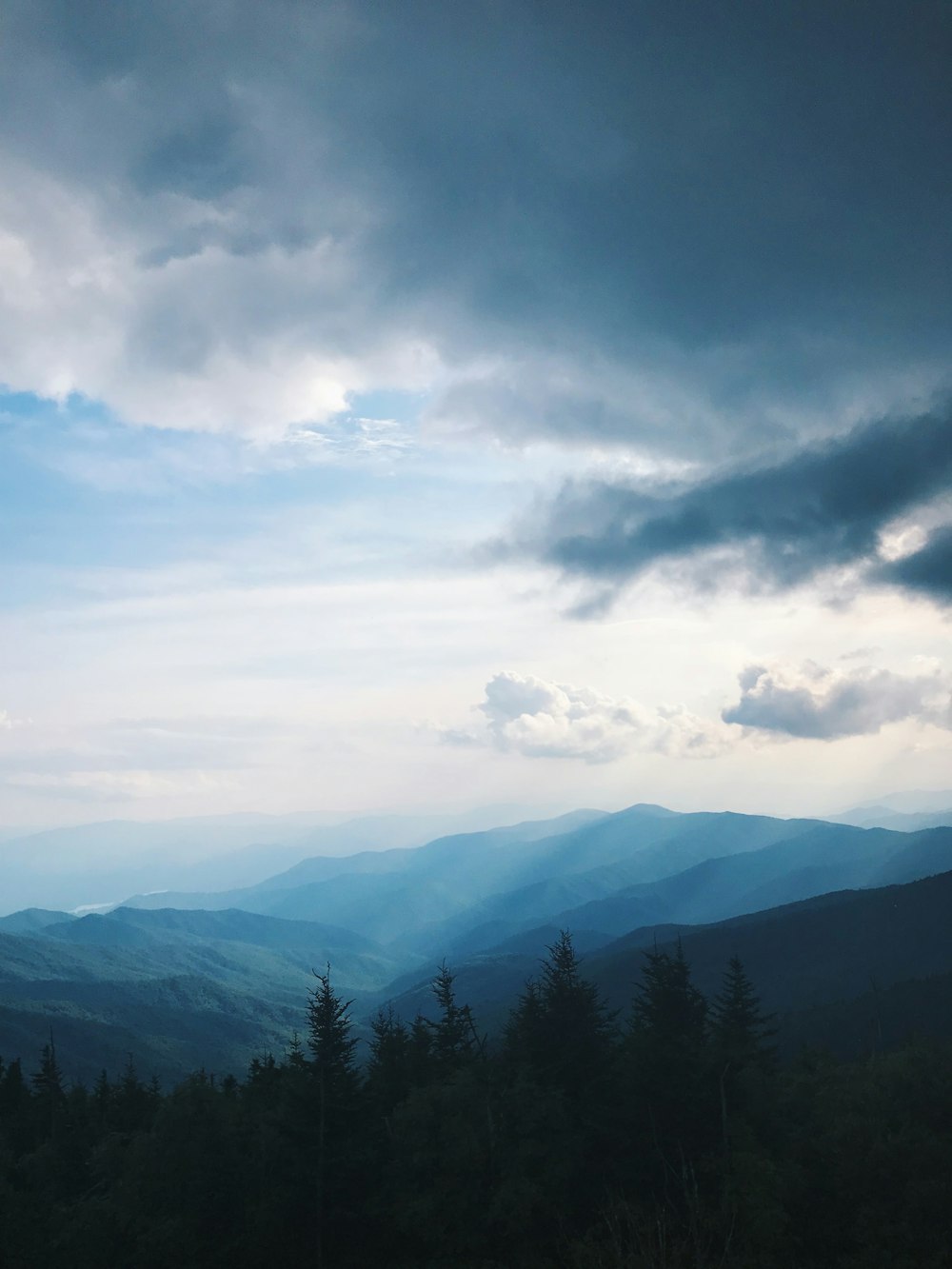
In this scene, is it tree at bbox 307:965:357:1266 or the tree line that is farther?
tree at bbox 307:965:357:1266

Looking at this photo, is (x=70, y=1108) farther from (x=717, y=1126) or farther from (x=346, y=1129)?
(x=717, y=1126)

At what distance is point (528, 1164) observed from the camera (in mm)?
38406

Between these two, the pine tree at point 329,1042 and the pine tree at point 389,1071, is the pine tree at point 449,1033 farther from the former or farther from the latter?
the pine tree at point 329,1042

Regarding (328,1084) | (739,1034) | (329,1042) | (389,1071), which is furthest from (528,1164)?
(739,1034)

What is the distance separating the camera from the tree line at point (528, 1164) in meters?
36.0

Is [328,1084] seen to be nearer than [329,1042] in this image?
Yes

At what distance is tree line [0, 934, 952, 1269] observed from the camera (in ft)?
118

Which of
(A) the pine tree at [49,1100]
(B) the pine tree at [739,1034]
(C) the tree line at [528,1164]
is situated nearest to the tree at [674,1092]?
(C) the tree line at [528,1164]

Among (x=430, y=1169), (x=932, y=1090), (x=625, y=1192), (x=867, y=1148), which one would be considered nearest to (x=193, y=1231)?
(x=430, y=1169)

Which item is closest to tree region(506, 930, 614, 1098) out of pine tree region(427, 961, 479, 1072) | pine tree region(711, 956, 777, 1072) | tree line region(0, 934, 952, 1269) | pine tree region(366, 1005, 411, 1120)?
tree line region(0, 934, 952, 1269)

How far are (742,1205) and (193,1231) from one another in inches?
1076

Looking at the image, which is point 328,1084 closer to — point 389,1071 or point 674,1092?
point 389,1071

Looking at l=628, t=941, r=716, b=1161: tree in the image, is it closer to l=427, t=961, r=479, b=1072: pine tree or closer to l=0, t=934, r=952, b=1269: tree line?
l=0, t=934, r=952, b=1269: tree line

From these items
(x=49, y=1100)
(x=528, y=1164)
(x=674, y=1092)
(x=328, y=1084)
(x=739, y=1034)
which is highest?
(x=328, y=1084)
